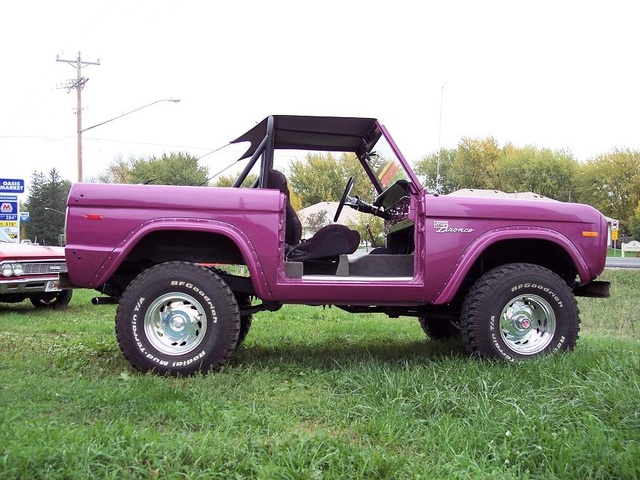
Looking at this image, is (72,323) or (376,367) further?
(72,323)

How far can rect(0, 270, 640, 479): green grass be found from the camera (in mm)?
2531

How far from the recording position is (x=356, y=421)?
318 centimetres

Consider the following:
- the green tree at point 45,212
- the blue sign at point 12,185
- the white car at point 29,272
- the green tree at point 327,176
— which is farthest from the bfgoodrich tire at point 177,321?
the green tree at point 45,212

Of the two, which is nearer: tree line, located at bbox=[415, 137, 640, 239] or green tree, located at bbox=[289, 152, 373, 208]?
green tree, located at bbox=[289, 152, 373, 208]

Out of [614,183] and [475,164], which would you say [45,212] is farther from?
[614,183]

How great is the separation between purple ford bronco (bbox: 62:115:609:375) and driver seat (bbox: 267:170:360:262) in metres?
0.01

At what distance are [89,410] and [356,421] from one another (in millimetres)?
1604

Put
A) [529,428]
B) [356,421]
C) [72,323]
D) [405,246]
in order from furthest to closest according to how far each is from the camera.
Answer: [72,323], [405,246], [356,421], [529,428]

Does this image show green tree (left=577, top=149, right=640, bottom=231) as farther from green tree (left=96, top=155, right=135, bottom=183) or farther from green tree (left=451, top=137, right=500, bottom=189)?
green tree (left=96, top=155, right=135, bottom=183)

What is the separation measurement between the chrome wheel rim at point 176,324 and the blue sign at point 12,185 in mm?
14668

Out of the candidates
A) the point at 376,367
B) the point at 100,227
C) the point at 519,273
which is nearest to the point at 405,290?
the point at 376,367

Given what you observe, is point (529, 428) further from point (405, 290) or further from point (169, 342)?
point (169, 342)

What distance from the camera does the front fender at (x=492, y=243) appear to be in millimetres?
4441

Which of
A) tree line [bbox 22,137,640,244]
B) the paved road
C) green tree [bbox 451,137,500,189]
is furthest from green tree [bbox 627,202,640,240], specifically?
the paved road
